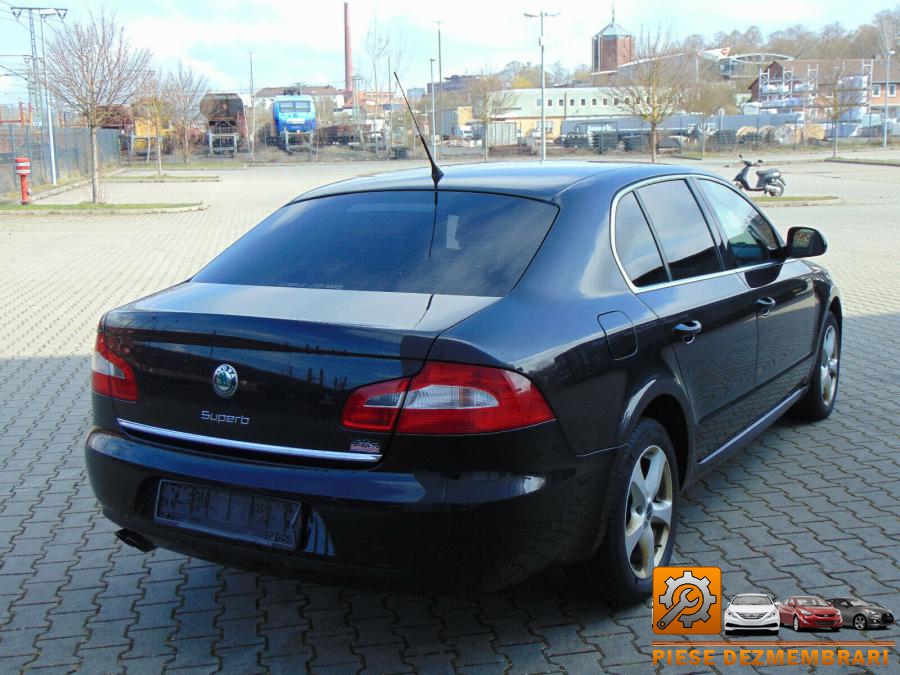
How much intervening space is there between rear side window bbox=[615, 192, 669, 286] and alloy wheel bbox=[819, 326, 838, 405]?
236 cm

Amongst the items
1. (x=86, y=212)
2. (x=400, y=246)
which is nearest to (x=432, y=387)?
(x=400, y=246)

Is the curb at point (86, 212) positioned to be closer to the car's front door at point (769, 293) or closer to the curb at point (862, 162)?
the car's front door at point (769, 293)

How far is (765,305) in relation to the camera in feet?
16.0

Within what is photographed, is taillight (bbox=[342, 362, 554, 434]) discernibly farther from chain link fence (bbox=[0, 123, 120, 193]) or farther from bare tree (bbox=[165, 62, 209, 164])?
bare tree (bbox=[165, 62, 209, 164])

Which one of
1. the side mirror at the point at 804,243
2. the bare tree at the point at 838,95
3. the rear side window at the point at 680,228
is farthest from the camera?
the bare tree at the point at 838,95

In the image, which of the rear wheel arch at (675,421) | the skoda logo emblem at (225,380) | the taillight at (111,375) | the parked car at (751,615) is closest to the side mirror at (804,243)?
the rear wheel arch at (675,421)

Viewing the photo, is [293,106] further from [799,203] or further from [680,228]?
[680,228]

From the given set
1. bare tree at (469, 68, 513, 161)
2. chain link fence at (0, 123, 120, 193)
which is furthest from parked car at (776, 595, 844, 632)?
bare tree at (469, 68, 513, 161)

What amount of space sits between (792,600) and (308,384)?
1.91 meters

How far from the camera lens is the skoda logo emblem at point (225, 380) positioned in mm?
3211

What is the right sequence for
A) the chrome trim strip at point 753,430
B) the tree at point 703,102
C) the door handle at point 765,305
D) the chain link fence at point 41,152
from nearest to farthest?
the chrome trim strip at point 753,430
the door handle at point 765,305
the chain link fence at point 41,152
the tree at point 703,102

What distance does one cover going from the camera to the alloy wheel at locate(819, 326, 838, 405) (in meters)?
6.10

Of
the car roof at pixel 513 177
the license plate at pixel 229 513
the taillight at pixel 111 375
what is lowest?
the license plate at pixel 229 513

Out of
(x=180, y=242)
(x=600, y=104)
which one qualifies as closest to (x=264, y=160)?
(x=180, y=242)
